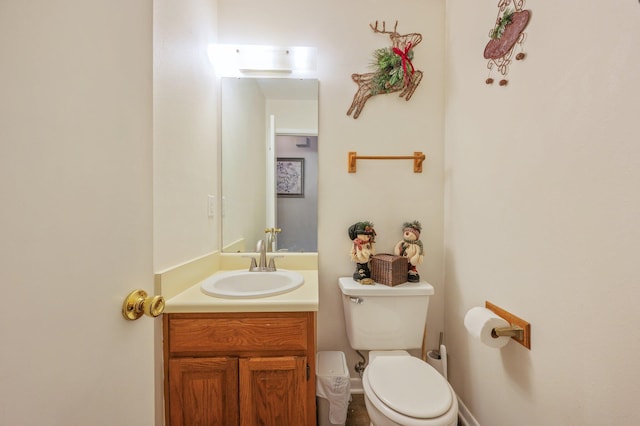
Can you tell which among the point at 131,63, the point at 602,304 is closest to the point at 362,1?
the point at 131,63

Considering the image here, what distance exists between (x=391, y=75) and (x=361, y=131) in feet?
1.19

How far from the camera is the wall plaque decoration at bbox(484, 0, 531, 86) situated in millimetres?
979

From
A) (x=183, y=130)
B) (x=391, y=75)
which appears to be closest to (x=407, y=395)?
(x=183, y=130)

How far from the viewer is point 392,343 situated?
Answer: 1342 mm

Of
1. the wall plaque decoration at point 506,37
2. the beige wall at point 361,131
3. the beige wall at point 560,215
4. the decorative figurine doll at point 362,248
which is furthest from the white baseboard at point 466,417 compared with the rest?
the wall plaque decoration at point 506,37

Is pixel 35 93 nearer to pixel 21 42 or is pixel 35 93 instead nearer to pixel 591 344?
pixel 21 42

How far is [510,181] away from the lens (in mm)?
1031

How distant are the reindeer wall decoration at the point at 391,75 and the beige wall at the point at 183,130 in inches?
33.6

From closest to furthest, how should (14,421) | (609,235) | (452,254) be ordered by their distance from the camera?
(14,421), (609,235), (452,254)

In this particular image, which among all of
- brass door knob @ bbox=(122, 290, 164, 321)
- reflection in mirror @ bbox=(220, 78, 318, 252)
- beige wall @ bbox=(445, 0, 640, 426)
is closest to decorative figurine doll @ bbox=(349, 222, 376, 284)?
reflection in mirror @ bbox=(220, 78, 318, 252)

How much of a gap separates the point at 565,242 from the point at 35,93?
4.21 feet

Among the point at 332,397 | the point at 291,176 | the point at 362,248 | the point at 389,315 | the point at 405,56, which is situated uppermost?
the point at 405,56

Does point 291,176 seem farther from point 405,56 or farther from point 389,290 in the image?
point 405,56

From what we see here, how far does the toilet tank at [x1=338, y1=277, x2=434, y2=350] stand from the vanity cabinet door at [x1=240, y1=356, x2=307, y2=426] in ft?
1.45
